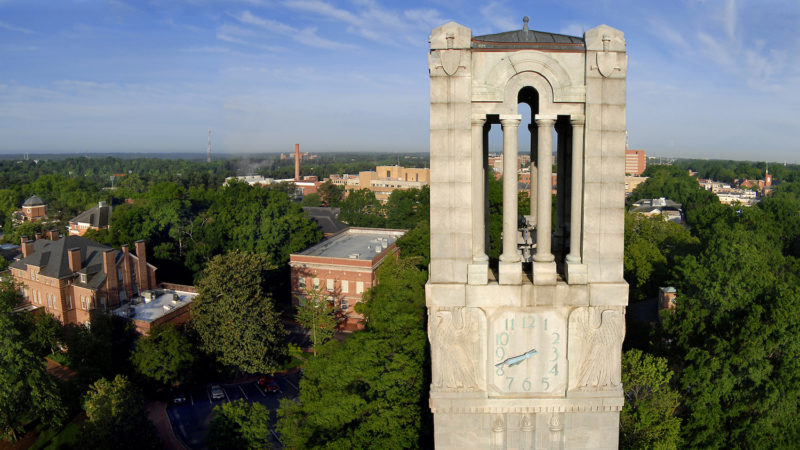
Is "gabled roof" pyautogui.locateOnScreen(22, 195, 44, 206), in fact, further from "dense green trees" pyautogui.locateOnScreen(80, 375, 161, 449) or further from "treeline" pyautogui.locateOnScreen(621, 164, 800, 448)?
"treeline" pyautogui.locateOnScreen(621, 164, 800, 448)

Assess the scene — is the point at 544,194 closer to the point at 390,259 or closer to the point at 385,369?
the point at 385,369

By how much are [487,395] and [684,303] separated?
24307mm

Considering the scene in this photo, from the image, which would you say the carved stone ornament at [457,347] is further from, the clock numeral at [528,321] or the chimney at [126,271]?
the chimney at [126,271]

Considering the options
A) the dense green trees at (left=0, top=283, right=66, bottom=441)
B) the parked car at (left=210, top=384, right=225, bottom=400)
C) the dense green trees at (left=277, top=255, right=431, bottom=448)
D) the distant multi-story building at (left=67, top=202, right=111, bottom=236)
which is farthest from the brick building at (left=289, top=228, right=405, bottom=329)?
the distant multi-story building at (left=67, top=202, right=111, bottom=236)

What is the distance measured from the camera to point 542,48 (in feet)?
34.7

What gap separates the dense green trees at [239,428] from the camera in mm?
25156

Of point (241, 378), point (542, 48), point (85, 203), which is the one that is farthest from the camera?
point (85, 203)

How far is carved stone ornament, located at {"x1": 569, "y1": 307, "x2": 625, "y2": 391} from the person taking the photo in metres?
→ 10.8

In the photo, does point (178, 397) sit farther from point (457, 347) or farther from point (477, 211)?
point (477, 211)

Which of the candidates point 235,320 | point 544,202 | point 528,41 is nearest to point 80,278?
point 235,320

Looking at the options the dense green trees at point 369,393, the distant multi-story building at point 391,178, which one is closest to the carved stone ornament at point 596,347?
the dense green trees at point 369,393

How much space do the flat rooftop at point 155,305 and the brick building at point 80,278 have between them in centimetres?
143

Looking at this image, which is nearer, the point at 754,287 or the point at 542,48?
the point at 542,48

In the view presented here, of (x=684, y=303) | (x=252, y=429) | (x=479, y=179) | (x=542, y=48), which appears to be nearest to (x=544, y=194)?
(x=479, y=179)
